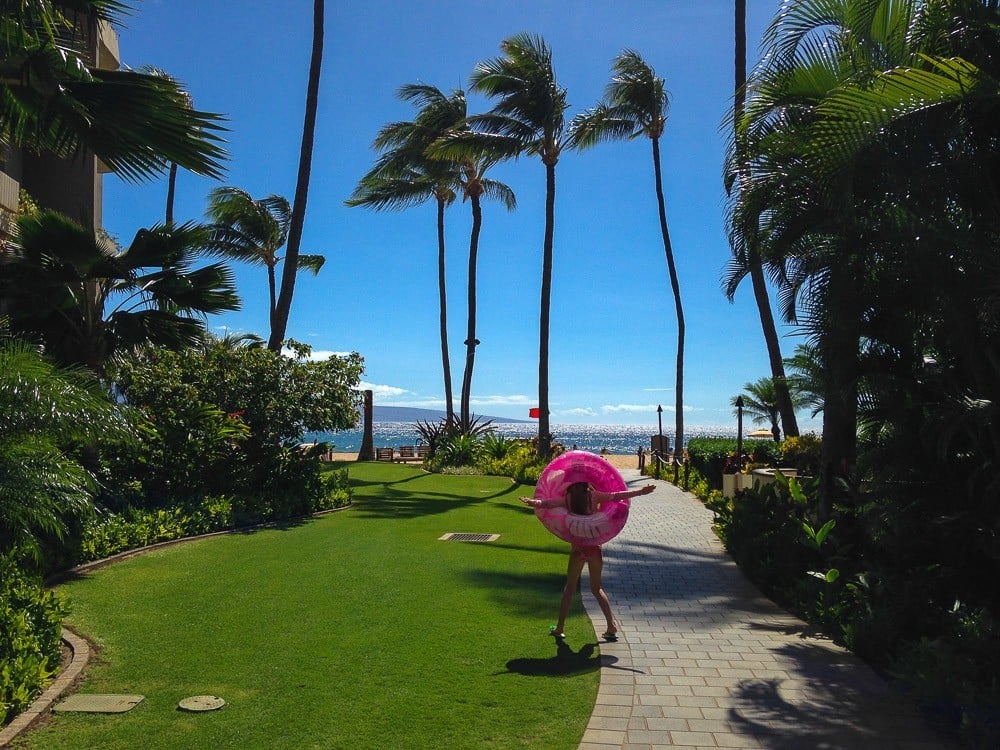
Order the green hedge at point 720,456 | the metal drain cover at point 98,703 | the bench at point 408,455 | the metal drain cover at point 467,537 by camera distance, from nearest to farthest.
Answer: the metal drain cover at point 98,703
the metal drain cover at point 467,537
the green hedge at point 720,456
the bench at point 408,455

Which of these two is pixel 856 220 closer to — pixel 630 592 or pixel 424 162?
pixel 630 592

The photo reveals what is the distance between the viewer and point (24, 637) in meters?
5.43

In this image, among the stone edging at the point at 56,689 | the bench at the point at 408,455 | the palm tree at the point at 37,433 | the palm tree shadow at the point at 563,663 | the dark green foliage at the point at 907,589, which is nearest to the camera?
the stone edging at the point at 56,689

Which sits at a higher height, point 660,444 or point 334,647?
point 660,444

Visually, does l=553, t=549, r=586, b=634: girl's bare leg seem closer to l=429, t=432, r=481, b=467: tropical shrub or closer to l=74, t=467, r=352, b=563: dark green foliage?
l=74, t=467, r=352, b=563: dark green foliage

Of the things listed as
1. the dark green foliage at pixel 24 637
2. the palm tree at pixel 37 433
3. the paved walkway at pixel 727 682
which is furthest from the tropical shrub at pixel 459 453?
the dark green foliage at pixel 24 637

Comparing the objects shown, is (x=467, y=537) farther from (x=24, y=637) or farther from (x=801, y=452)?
(x=801, y=452)

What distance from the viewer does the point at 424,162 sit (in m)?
31.2

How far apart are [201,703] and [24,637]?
53.7 inches

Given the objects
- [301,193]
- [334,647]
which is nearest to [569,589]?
[334,647]

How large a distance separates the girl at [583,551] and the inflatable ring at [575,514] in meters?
0.07

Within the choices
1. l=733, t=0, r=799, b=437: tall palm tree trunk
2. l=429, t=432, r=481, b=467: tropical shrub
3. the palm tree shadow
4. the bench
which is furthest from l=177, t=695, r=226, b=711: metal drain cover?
the bench

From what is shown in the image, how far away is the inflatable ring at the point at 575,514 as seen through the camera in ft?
22.1

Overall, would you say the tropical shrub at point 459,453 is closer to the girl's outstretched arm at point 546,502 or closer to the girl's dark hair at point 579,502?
the girl's dark hair at point 579,502
